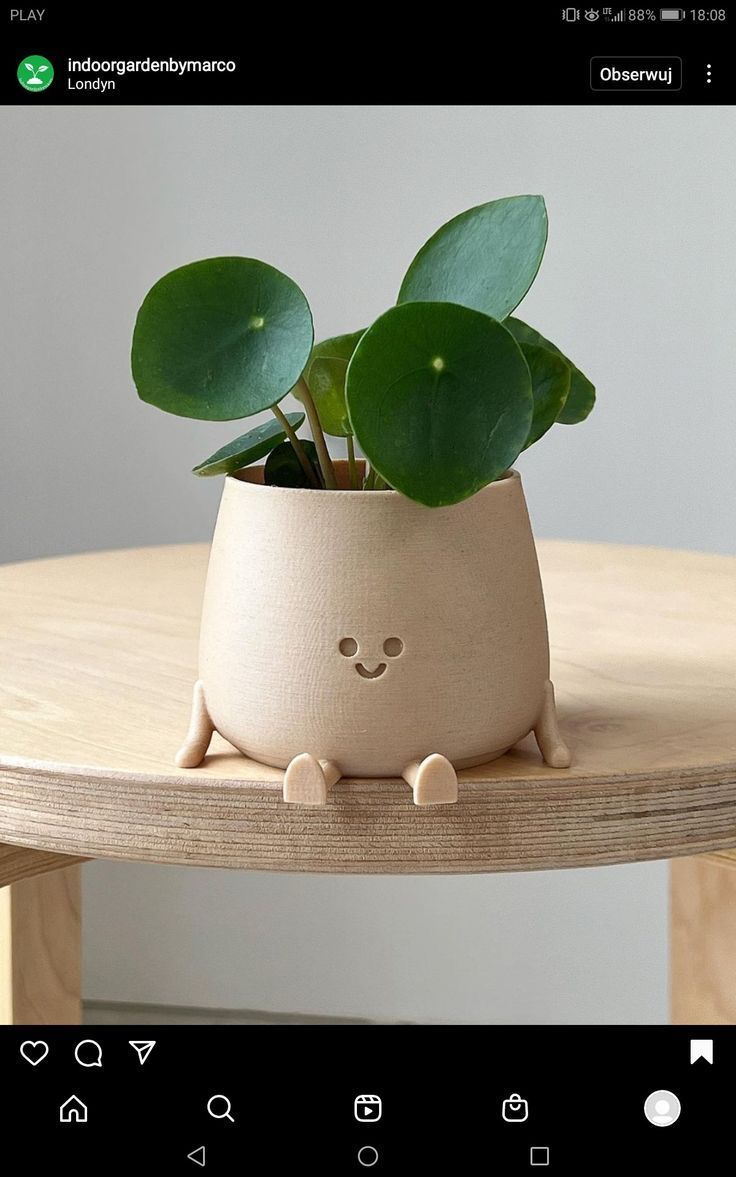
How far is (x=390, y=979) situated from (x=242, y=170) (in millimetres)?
1108

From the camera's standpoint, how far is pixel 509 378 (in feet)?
1.56

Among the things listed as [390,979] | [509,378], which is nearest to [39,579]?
[509,378]

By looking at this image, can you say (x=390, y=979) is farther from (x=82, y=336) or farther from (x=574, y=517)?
(x=82, y=336)
